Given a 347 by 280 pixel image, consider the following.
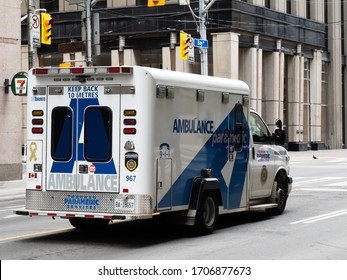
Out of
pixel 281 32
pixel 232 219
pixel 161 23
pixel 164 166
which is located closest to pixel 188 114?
pixel 164 166

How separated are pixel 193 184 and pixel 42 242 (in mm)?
2587

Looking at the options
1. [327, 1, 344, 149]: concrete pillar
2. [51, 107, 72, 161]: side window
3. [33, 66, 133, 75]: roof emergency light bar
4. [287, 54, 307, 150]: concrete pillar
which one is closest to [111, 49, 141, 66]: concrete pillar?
[287, 54, 307, 150]: concrete pillar

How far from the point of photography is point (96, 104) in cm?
1190

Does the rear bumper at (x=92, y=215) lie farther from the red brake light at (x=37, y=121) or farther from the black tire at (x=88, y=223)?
the red brake light at (x=37, y=121)

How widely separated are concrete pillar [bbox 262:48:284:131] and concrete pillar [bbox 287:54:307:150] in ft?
7.07

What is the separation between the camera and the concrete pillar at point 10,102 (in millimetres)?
26594

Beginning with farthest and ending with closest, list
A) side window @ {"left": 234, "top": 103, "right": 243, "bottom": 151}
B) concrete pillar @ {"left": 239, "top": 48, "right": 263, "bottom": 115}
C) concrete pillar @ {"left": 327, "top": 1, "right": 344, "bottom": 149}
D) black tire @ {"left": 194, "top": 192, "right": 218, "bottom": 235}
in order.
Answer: concrete pillar @ {"left": 327, "top": 1, "right": 344, "bottom": 149}
concrete pillar @ {"left": 239, "top": 48, "right": 263, "bottom": 115}
side window @ {"left": 234, "top": 103, "right": 243, "bottom": 151}
black tire @ {"left": 194, "top": 192, "right": 218, "bottom": 235}

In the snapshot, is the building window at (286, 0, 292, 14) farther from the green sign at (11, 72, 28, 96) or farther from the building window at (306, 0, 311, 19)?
the green sign at (11, 72, 28, 96)

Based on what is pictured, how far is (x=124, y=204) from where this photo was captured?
11617 millimetres

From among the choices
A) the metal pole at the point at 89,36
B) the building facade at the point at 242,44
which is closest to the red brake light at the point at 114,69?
the metal pole at the point at 89,36

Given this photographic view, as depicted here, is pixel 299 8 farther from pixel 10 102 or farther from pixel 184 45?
pixel 10 102

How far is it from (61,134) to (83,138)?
1.45 feet

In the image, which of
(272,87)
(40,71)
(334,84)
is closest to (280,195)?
(40,71)

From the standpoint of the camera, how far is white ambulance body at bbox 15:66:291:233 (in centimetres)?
1160
